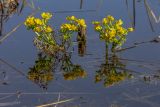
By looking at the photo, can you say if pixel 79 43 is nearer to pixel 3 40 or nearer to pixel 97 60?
pixel 97 60

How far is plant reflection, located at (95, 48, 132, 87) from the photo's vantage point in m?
3.34

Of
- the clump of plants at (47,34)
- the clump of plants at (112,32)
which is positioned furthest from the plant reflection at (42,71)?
the clump of plants at (112,32)

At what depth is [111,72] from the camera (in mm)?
3459

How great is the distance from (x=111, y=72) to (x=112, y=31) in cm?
A: 44

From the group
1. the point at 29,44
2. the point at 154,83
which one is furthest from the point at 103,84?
the point at 29,44

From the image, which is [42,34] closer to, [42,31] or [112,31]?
[42,31]

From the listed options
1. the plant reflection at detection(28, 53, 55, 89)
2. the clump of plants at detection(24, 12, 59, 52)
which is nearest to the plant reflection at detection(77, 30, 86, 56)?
the clump of plants at detection(24, 12, 59, 52)

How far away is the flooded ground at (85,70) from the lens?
3.07m

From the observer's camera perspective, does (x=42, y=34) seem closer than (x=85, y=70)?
No

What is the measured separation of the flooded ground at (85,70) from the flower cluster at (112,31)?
9 cm

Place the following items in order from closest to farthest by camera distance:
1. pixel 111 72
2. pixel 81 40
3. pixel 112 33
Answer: pixel 111 72 → pixel 112 33 → pixel 81 40

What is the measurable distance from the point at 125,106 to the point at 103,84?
0.35m

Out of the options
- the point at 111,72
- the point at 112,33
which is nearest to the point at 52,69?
the point at 111,72

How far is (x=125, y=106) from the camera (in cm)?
296
